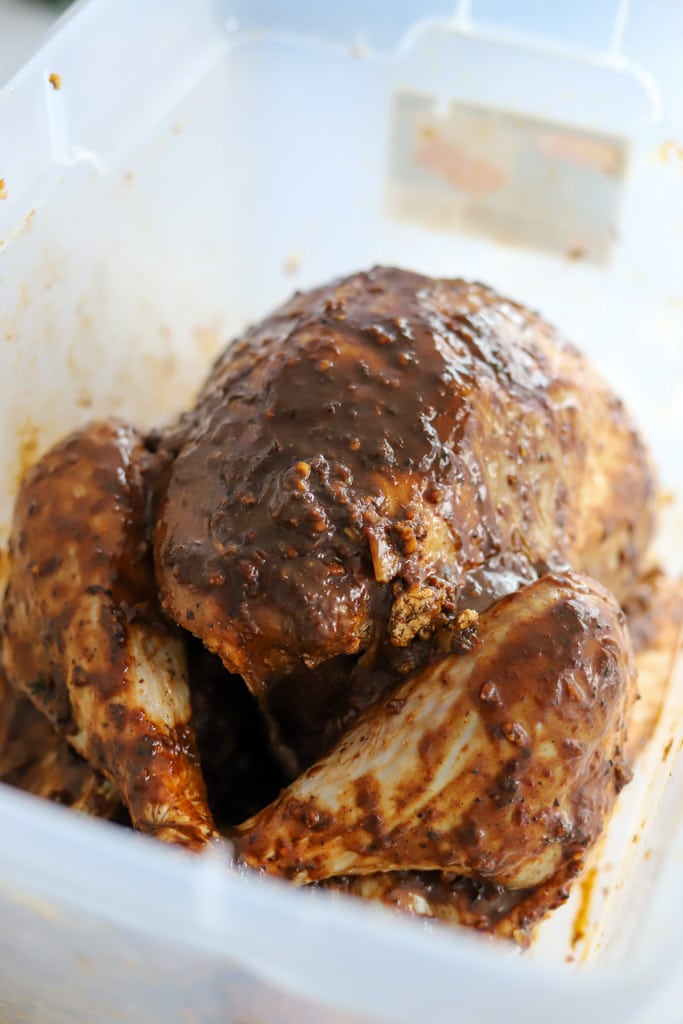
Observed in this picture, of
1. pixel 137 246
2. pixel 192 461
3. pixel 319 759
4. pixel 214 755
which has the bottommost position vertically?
pixel 214 755

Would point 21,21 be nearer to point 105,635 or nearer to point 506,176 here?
point 506,176

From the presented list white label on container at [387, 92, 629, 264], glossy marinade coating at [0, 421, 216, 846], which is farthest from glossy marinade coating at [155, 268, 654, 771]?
white label on container at [387, 92, 629, 264]

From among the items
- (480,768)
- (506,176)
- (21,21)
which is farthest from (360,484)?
(21,21)

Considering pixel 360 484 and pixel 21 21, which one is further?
pixel 21 21

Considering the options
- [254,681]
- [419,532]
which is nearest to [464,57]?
[419,532]

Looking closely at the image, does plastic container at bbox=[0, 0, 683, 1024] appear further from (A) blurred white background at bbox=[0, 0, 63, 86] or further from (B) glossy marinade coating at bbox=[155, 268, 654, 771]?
(A) blurred white background at bbox=[0, 0, 63, 86]

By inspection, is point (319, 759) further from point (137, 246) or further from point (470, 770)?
point (137, 246)

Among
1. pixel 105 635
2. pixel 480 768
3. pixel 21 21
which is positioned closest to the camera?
pixel 480 768
